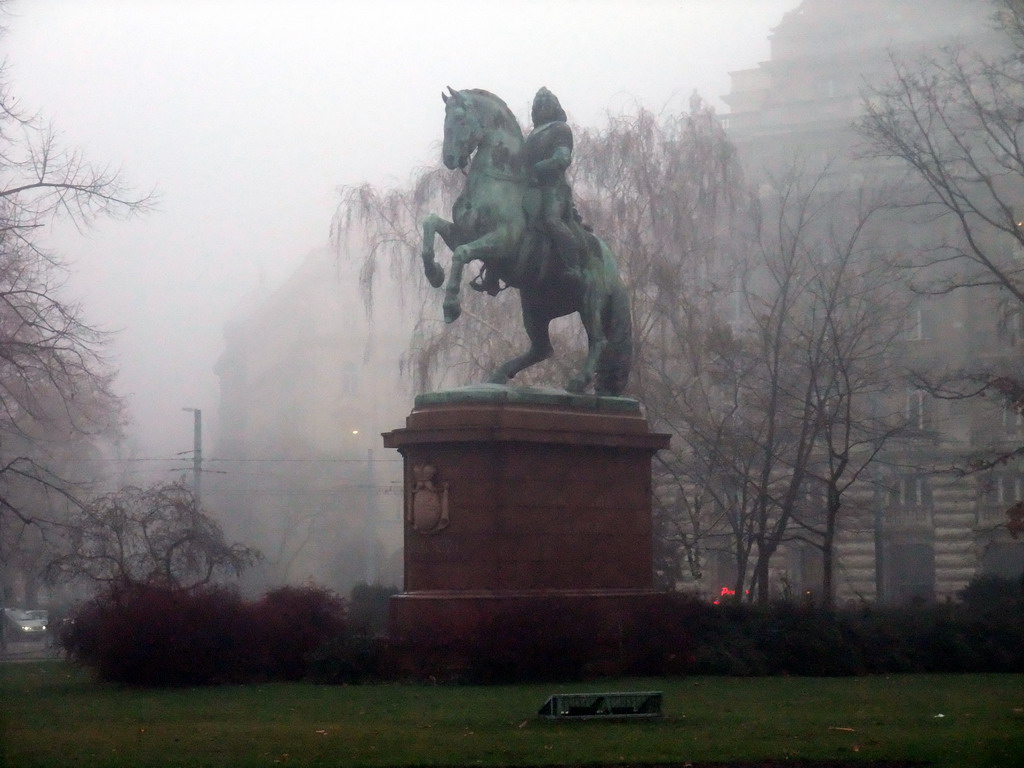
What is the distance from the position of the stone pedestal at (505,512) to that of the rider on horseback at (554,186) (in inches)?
76.1

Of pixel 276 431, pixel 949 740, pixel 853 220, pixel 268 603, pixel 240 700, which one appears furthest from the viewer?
pixel 276 431

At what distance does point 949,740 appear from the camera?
10750 mm

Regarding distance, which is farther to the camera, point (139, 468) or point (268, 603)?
point (139, 468)

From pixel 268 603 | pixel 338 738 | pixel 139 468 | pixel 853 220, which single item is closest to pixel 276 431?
pixel 139 468

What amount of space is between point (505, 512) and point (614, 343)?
3725 mm

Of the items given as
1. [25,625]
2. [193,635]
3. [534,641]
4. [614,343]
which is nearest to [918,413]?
[614,343]

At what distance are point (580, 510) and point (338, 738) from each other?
6441 mm

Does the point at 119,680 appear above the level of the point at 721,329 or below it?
below

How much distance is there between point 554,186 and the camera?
59.6 feet

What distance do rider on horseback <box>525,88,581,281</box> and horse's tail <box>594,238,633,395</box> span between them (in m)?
0.88

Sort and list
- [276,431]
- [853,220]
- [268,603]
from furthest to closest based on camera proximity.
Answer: [276,431] < [853,220] < [268,603]

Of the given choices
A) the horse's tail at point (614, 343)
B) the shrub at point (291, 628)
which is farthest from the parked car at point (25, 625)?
the horse's tail at point (614, 343)

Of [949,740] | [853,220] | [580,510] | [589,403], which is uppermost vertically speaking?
[853,220]

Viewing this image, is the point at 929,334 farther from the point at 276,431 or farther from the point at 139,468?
the point at 139,468
